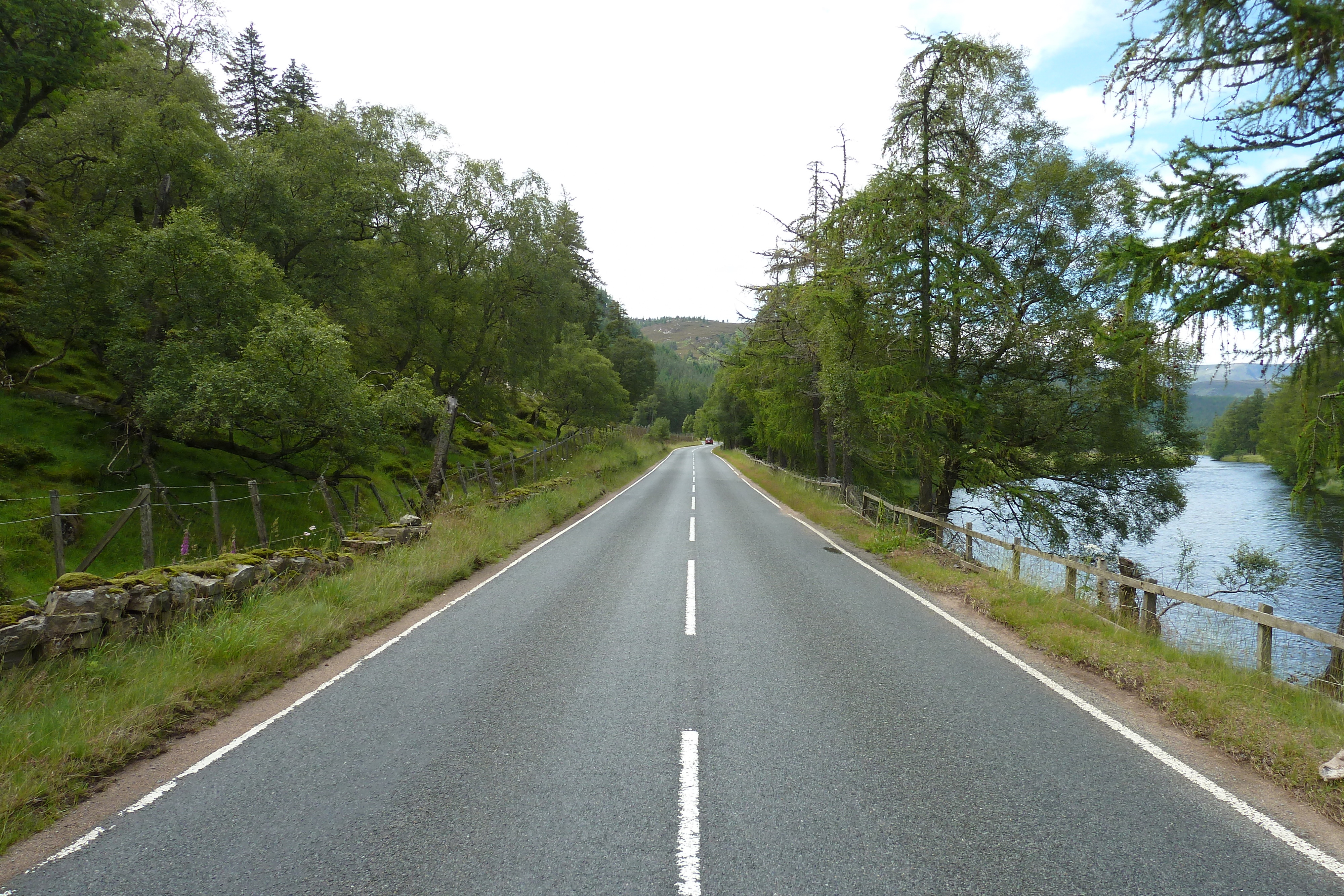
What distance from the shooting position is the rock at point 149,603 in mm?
5867

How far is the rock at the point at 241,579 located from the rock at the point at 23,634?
6.30 ft

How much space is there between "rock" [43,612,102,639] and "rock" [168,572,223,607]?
0.80 metres

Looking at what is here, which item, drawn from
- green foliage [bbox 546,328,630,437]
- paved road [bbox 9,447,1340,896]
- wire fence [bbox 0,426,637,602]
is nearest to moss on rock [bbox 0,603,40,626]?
wire fence [bbox 0,426,637,602]

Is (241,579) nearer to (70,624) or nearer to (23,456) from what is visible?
(70,624)

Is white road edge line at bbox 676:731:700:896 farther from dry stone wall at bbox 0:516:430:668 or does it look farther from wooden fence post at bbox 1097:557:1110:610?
wooden fence post at bbox 1097:557:1110:610

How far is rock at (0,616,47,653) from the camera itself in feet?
15.7

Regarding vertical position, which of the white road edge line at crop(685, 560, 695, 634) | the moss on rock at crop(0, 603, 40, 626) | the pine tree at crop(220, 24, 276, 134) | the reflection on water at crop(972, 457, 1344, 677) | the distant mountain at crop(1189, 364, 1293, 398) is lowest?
the reflection on water at crop(972, 457, 1344, 677)

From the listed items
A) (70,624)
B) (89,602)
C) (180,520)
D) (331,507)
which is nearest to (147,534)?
(89,602)

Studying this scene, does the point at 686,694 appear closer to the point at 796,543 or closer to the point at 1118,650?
the point at 1118,650

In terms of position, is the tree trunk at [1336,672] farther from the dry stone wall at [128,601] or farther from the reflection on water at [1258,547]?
the dry stone wall at [128,601]

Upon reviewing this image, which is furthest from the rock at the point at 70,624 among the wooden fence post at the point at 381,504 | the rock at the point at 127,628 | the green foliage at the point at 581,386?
the green foliage at the point at 581,386

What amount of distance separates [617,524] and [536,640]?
32.3 feet

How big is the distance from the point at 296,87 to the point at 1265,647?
52.9 meters

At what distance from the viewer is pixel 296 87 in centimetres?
3931
